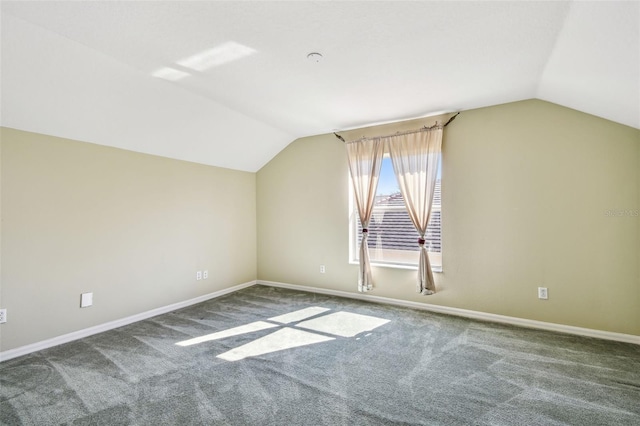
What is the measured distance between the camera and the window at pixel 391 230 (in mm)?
3699

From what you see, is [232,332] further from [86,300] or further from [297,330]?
[86,300]

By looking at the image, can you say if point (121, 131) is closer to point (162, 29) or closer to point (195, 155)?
point (195, 155)

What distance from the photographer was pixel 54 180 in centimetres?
274

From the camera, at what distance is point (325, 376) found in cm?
217

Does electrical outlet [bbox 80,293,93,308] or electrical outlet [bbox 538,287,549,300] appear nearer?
electrical outlet [bbox 80,293,93,308]

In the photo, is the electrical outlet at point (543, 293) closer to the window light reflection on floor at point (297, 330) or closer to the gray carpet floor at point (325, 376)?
the gray carpet floor at point (325, 376)

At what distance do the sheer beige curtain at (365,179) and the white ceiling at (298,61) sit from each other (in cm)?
62

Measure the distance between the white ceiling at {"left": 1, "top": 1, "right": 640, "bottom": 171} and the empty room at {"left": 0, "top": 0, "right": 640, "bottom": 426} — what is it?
2 centimetres

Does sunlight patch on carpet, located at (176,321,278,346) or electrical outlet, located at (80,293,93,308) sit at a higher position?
electrical outlet, located at (80,293,93,308)

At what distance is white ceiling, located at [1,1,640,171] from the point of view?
1.73 meters

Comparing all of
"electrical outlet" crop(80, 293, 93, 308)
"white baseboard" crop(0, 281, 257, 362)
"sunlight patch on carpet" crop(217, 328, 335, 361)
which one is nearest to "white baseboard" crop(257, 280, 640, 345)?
"sunlight patch on carpet" crop(217, 328, 335, 361)

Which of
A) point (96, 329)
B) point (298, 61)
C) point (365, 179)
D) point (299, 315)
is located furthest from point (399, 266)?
point (96, 329)

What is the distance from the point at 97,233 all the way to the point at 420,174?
3748 mm

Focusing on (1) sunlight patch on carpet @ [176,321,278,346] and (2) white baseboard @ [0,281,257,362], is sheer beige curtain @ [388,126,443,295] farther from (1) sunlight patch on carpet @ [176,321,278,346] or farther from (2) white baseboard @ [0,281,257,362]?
(2) white baseboard @ [0,281,257,362]
